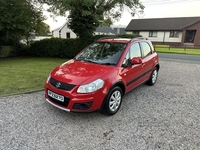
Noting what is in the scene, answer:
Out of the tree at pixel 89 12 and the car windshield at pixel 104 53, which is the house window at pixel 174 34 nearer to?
the tree at pixel 89 12

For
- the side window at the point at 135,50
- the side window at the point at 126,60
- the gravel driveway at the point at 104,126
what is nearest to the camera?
the gravel driveway at the point at 104,126

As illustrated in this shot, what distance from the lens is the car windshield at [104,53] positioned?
12.2ft

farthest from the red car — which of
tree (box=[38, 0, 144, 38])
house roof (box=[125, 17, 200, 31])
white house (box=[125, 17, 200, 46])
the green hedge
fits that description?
house roof (box=[125, 17, 200, 31])

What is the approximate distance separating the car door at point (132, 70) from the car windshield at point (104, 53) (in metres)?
0.25

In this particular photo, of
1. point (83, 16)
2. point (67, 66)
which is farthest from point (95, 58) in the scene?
point (83, 16)

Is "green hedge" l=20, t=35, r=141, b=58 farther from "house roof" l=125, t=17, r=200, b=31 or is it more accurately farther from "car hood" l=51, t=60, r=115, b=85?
"house roof" l=125, t=17, r=200, b=31

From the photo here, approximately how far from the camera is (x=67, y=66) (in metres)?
3.74

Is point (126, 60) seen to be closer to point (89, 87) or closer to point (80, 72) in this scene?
point (80, 72)

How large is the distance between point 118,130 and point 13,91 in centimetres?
362

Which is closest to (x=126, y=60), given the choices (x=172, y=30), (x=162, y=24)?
(x=172, y=30)

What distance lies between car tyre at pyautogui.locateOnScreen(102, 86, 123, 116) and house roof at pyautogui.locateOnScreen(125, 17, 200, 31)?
29781 millimetres

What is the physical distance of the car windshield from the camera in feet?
12.2

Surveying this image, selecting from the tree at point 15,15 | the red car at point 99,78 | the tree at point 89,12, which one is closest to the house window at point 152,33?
the tree at point 89,12

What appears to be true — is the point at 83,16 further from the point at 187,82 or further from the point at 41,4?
the point at 187,82
